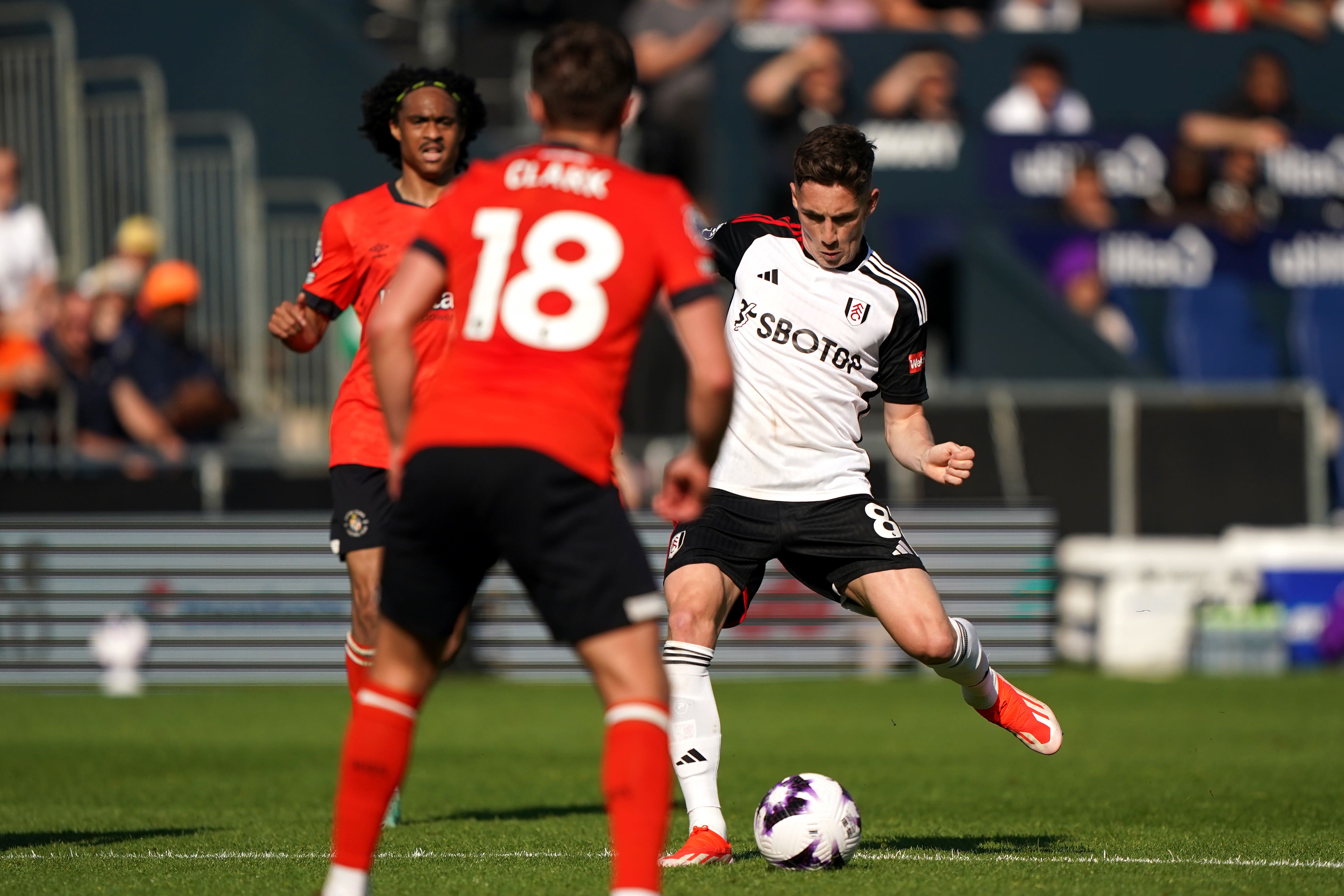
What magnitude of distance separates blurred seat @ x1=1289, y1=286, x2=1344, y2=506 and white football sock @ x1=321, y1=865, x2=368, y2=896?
14.0 m

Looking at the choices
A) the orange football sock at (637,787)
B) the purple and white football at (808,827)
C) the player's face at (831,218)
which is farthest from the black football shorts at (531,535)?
the player's face at (831,218)

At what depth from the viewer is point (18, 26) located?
17672 mm

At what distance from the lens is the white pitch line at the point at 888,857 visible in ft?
21.0

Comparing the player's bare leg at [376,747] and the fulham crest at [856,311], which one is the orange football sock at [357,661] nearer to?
the fulham crest at [856,311]

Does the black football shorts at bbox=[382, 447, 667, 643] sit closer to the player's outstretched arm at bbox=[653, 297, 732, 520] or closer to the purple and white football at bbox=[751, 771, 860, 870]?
the player's outstretched arm at bbox=[653, 297, 732, 520]

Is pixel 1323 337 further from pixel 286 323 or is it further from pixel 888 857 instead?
pixel 286 323

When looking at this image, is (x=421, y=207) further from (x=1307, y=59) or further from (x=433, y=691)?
(x=1307, y=59)

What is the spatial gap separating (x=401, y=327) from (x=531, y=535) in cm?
62

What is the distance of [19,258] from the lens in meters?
16.6

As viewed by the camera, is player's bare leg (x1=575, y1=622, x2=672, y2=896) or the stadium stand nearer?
player's bare leg (x1=575, y1=622, x2=672, y2=896)

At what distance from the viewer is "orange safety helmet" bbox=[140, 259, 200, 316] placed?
587 inches

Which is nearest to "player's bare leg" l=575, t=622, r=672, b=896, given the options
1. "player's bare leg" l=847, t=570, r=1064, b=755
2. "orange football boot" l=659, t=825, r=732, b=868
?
"orange football boot" l=659, t=825, r=732, b=868

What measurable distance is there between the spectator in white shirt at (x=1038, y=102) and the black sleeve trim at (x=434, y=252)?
13171 mm

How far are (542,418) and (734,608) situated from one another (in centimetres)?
248
